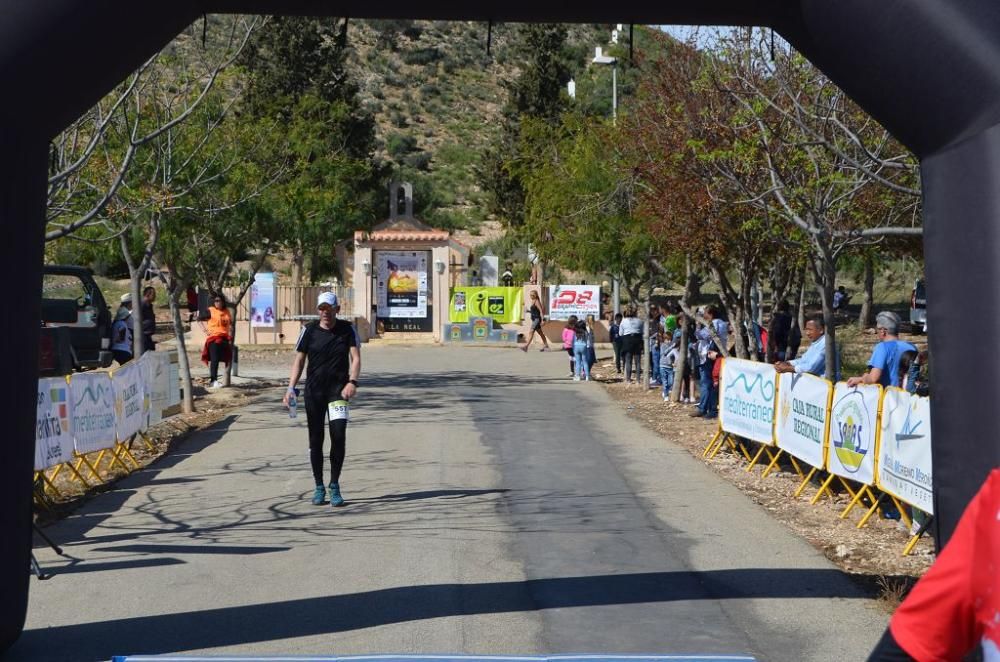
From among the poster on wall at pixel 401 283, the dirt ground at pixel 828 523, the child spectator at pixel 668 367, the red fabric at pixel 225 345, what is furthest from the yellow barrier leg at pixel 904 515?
the poster on wall at pixel 401 283

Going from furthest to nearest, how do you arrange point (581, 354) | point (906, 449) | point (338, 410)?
point (581, 354) < point (338, 410) < point (906, 449)

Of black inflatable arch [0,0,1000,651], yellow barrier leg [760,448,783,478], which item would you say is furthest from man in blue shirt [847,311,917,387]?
black inflatable arch [0,0,1000,651]

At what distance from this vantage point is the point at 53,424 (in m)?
10.7

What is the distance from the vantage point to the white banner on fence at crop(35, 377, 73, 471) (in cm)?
1029

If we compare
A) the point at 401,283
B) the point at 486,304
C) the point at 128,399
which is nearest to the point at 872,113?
the point at 128,399

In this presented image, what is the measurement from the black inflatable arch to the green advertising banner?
35314 millimetres

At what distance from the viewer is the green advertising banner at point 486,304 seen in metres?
41.8

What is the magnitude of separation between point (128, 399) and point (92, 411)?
1.61m

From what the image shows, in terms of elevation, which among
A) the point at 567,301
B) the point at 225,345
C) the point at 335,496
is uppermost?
the point at 567,301

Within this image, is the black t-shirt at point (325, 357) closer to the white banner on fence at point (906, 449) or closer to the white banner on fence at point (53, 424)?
the white banner on fence at point (53, 424)

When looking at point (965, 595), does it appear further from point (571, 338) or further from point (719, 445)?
point (571, 338)

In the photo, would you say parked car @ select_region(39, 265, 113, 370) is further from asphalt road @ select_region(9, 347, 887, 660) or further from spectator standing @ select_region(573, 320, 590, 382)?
spectator standing @ select_region(573, 320, 590, 382)

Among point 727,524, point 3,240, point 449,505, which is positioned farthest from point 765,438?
point 3,240

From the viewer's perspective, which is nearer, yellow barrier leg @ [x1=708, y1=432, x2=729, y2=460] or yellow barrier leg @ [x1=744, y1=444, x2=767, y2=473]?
yellow barrier leg @ [x1=744, y1=444, x2=767, y2=473]
